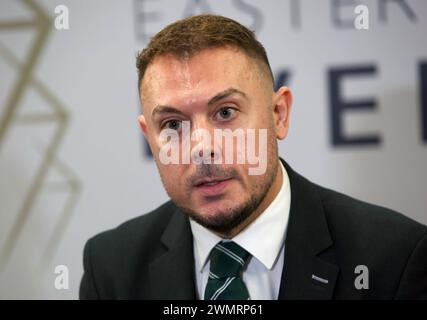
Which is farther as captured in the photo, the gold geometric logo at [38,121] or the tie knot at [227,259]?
the gold geometric logo at [38,121]

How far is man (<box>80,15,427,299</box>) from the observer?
0.95 m

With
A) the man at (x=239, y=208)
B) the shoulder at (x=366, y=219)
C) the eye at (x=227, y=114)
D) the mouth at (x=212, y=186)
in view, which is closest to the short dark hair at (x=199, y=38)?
the man at (x=239, y=208)

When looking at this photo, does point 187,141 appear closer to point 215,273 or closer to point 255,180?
point 255,180

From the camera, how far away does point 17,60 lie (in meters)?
1.32

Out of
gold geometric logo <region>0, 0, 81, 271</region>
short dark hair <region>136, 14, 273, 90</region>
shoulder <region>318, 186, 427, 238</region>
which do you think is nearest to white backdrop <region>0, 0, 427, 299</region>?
gold geometric logo <region>0, 0, 81, 271</region>

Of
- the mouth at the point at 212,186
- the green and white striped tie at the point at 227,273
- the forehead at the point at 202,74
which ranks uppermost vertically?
the forehead at the point at 202,74

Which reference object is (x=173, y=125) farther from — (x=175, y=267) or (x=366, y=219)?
(x=366, y=219)

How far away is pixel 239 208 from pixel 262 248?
0.38ft

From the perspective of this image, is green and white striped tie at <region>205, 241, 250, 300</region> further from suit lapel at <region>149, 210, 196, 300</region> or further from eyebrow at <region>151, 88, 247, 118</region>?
eyebrow at <region>151, 88, 247, 118</region>

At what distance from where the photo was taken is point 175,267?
107cm

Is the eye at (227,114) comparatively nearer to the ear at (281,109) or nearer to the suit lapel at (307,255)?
the ear at (281,109)

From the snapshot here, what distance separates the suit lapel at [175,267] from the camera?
41.4 inches
